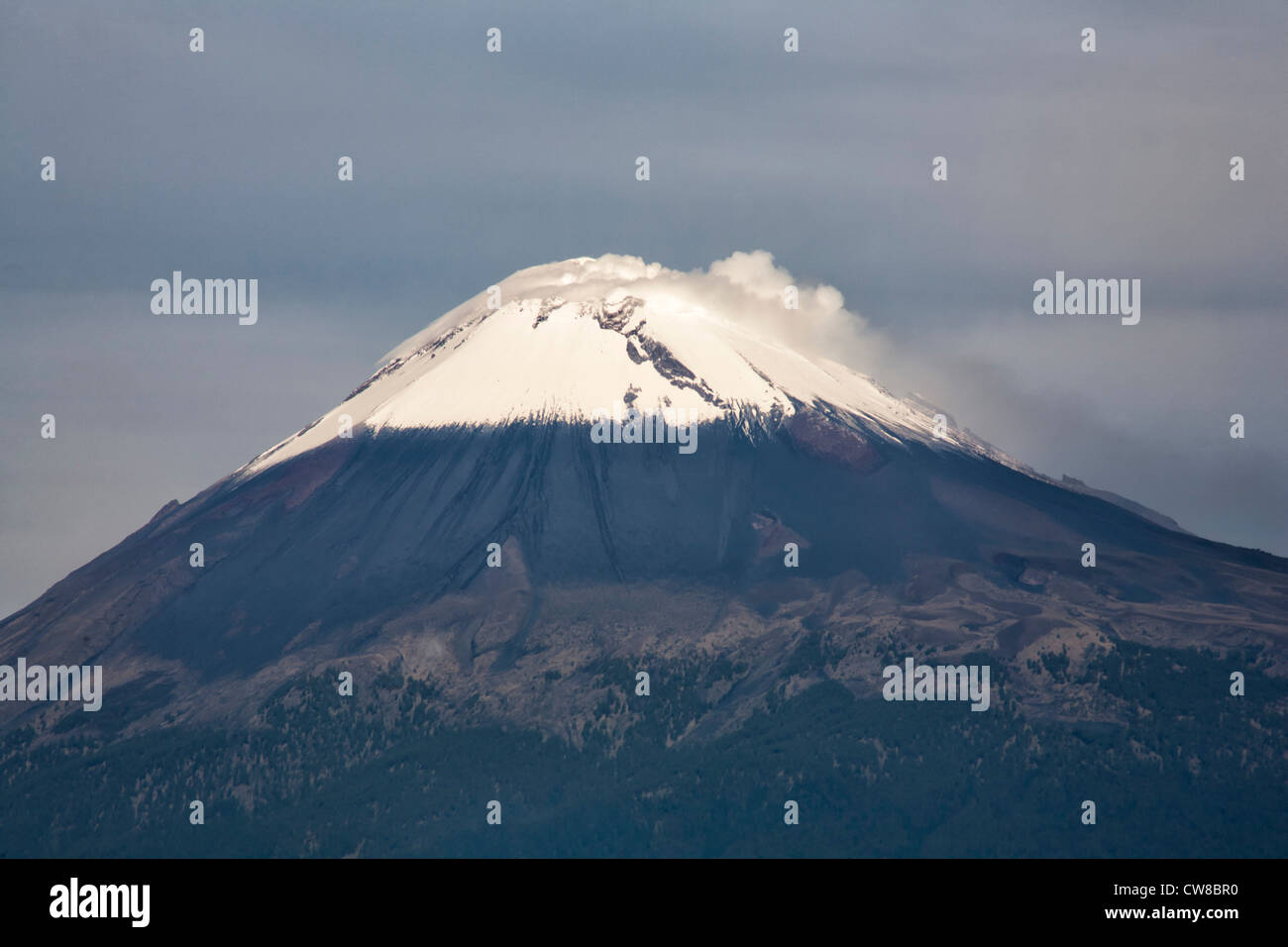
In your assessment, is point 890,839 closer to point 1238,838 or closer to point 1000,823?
point 1000,823
